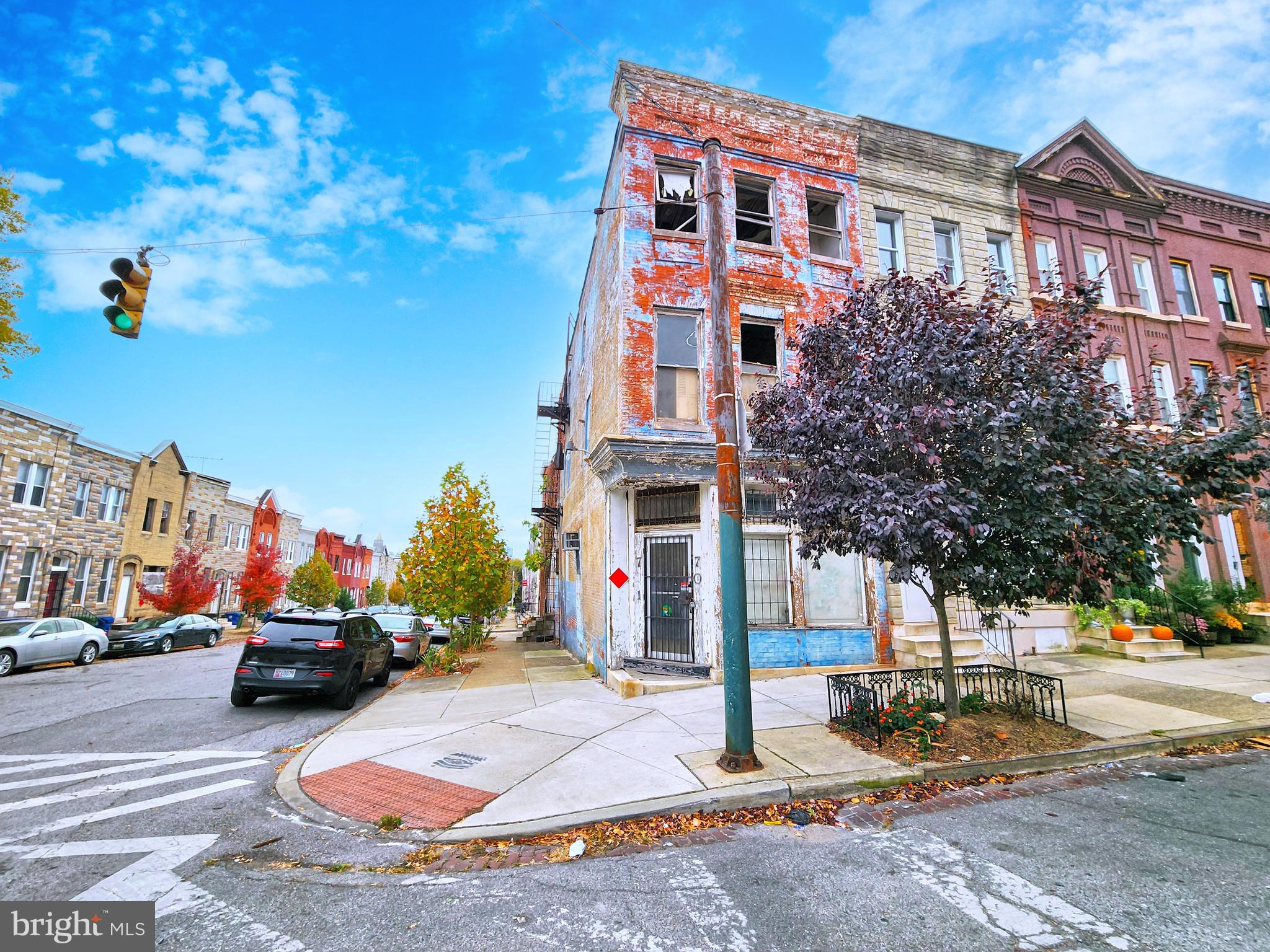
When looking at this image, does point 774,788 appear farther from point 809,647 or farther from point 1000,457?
point 809,647

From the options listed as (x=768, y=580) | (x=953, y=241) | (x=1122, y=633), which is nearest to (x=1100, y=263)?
(x=953, y=241)

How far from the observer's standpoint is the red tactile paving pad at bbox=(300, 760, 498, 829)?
5.12m

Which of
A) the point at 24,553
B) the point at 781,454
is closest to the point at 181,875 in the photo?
the point at 781,454

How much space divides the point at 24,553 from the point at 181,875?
26067 millimetres

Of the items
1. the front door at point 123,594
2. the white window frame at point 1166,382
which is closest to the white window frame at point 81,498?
the front door at point 123,594

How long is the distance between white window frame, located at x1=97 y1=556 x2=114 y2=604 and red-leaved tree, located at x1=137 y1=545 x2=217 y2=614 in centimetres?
123

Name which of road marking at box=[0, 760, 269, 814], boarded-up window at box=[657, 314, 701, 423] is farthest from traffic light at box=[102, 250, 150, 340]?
boarded-up window at box=[657, 314, 701, 423]

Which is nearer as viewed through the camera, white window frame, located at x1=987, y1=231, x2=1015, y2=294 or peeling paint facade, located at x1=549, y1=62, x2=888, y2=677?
peeling paint facade, located at x1=549, y1=62, x2=888, y2=677

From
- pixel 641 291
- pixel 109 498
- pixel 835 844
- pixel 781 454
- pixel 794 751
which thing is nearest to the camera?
pixel 835 844

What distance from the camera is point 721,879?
3973mm

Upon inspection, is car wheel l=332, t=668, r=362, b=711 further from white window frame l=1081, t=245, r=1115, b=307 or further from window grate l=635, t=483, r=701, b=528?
white window frame l=1081, t=245, r=1115, b=307

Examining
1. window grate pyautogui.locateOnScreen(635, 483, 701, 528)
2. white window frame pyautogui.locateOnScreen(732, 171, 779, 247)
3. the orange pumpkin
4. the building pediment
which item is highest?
the building pediment

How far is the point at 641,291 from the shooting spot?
11828 millimetres

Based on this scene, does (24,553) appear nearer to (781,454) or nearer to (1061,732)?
(781,454)
